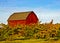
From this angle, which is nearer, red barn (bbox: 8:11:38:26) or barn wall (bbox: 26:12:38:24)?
red barn (bbox: 8:11:38:26)

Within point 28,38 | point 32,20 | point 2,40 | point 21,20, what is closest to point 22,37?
point 28,38

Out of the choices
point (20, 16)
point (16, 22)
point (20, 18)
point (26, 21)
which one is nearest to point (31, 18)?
point (26, 21)

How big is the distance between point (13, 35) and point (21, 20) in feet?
46.5

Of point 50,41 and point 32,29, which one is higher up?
point 32,29

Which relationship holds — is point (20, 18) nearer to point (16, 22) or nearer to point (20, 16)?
point (20, 16)

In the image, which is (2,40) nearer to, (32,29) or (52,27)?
(32,29)

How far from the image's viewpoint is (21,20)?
38.5 meters

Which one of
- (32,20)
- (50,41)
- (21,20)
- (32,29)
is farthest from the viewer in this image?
(32,20)

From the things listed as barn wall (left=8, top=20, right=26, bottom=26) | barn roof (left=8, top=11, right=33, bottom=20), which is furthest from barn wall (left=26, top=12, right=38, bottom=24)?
barn wall (left=8, top=20, right=26, bottom=26)

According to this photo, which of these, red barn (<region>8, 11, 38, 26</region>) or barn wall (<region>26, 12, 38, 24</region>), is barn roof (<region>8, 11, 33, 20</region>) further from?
barn wall (<region>26, 12, 38, 24</region>)

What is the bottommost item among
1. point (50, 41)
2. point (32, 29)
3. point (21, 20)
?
point (50, 41)

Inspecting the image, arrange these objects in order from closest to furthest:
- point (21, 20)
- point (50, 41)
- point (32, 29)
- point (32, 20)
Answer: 1. point (50, 41)
2. point (32, 29)
3. point (21, 20)
4. point (32, 20)

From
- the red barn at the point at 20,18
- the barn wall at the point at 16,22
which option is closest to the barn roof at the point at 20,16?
the red barn at the point at 20,18

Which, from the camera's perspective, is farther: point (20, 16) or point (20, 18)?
point (20, 16)
